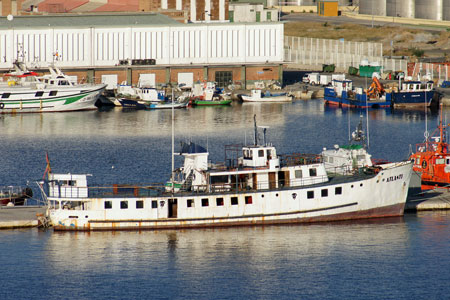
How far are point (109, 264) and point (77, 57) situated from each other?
82559 mm

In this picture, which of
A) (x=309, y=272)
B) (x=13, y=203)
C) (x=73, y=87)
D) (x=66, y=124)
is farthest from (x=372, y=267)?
(x=73, y=87)

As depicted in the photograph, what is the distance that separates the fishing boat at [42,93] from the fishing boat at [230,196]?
62956 millimetres

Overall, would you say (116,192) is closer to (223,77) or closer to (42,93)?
(42,93)

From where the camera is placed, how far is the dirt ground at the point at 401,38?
577ft

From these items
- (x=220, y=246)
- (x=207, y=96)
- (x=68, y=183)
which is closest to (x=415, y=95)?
(x=207, y=96)

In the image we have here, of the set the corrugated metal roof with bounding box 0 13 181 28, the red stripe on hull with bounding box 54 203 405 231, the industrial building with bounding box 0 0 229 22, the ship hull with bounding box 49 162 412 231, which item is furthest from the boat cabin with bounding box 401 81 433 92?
the ship hull with bounding box 49 162 412 231

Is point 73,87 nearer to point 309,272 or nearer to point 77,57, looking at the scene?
point 77,57

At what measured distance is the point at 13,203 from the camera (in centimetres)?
6994

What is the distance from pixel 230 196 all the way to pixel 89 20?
83.9 meters

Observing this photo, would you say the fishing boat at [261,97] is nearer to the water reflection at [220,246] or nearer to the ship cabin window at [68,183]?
the water reflection at [220,246]

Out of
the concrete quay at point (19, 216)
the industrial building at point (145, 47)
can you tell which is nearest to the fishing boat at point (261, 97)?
the industrial building at point (145, 47)

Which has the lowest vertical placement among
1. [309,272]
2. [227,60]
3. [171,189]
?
[309,272]

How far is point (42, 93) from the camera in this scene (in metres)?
129

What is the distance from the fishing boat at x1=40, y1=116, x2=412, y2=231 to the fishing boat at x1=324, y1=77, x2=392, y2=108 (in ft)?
204
